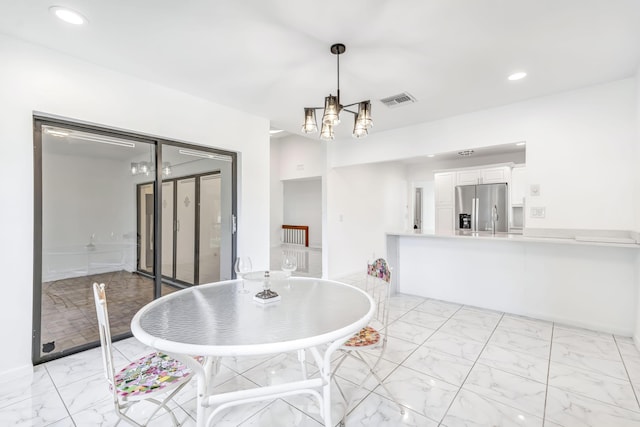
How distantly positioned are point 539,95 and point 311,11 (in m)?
2.93

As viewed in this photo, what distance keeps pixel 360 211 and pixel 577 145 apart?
3.64 metres

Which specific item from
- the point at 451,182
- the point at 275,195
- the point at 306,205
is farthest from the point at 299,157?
the point at 451,182

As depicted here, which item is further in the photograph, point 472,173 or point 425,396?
point 472,173

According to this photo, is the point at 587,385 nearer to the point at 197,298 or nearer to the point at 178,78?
the point at 197,298

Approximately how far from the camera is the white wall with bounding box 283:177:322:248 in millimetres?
7027

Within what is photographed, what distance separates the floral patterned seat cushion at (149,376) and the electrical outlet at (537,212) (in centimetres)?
384

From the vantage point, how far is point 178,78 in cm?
283

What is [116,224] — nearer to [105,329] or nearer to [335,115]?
[105,329]

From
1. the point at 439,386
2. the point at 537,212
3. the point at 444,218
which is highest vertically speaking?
the point at 537,212

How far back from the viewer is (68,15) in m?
1.95

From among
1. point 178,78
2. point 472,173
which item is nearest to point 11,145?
point 178,78

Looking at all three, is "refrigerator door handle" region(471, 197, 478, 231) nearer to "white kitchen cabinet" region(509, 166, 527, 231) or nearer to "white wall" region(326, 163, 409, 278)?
"white kitchen cabinet" region(509, 166, 527, 231)

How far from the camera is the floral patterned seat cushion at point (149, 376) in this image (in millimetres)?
1375

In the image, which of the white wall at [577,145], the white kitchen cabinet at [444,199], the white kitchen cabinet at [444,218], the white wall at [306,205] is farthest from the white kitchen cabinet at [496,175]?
the white wall at [306,205]
